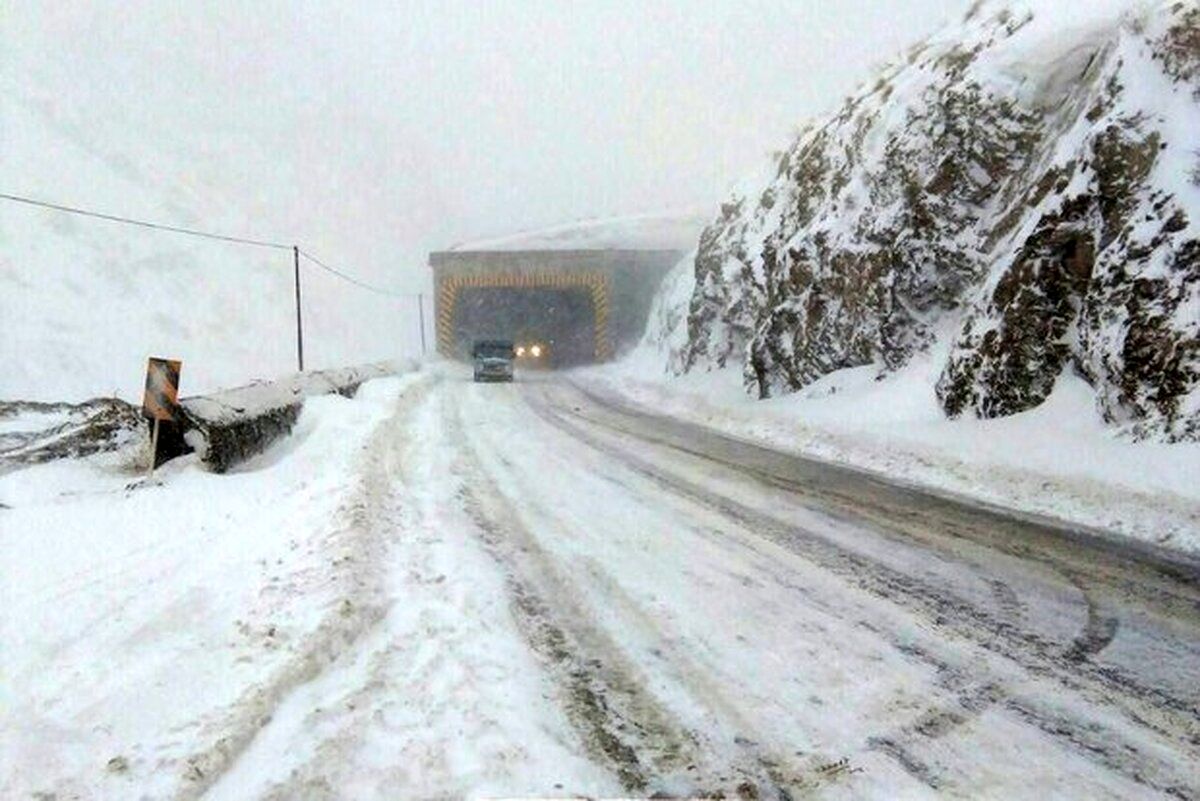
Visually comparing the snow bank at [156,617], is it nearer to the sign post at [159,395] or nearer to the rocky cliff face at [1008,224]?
the sign post at [159,395]

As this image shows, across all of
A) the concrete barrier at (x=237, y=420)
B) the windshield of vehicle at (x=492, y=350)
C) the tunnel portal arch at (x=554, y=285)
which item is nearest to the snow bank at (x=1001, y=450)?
the concrete barrier at (x=237, y=420)

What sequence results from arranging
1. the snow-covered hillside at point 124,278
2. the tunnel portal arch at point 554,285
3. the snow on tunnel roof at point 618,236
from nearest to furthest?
the snow-covered hillside at point 124,278
the tunnel portal arch at point 554,285
the snow on tunnel roof at point 618,236

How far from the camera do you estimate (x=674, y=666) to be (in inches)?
145

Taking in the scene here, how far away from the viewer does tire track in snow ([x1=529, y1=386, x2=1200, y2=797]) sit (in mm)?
2823

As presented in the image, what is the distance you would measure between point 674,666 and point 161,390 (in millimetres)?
7305

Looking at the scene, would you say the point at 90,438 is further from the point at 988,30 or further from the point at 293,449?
the point at 988,30

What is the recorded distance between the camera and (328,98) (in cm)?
6775

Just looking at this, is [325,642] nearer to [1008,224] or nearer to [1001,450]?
[1001,450]

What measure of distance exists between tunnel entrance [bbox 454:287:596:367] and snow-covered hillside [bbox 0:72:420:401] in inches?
251

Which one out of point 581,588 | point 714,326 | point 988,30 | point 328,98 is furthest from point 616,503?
point 328,98

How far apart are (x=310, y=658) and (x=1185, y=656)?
170 inches

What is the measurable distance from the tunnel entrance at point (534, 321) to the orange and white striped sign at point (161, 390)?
119 feet

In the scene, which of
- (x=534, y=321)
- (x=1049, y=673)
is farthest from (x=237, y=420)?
(x=534, y=321)

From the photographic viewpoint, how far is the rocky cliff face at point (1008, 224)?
8305 mm
